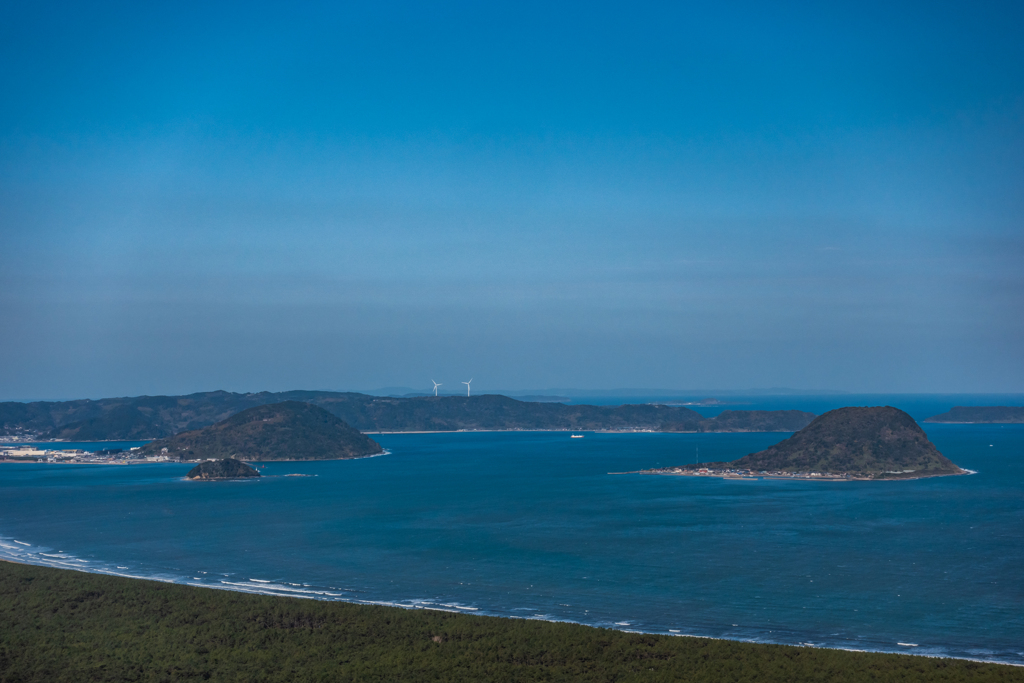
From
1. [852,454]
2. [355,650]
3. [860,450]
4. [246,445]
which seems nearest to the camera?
[355,650]

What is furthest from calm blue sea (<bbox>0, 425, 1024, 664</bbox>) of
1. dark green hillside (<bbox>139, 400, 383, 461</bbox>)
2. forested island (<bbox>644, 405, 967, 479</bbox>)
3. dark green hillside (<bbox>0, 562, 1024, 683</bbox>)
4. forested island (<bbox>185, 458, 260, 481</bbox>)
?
dark green hillside (<bbox>139, 400, 383, 461</bbox>)

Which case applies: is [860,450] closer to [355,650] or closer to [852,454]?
[852,454]

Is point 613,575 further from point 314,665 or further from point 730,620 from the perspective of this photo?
point 314,665

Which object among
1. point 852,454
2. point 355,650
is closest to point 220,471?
point 852,454

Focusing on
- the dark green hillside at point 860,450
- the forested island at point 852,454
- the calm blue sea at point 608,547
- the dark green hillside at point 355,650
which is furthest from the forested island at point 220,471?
the dark green hillside at point 355,650

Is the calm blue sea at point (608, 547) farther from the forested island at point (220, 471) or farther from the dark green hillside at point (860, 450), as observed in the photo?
the dark green hillside at point (860, 450)

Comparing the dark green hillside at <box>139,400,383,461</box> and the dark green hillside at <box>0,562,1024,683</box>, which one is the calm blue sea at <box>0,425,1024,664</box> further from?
the dark green hillside at <box>139,400,383,461</box>
